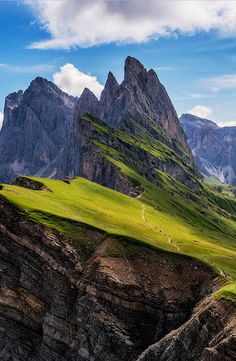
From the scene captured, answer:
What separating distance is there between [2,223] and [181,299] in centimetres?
3629

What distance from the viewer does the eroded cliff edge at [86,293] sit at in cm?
6712

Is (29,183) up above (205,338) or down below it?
above

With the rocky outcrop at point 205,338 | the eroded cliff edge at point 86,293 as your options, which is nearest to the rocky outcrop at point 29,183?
the eroded cliff edge at point 86,293

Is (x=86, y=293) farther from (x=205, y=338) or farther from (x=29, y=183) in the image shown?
(x=29, y=183)

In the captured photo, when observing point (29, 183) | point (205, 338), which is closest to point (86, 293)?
point (205, 338)

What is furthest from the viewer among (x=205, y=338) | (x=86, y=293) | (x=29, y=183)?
(x=29, y=183)

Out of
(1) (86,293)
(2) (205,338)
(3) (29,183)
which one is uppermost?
(3) (29,183)

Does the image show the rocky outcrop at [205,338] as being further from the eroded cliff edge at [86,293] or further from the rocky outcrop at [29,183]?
the rocky outcrop at [29,183]

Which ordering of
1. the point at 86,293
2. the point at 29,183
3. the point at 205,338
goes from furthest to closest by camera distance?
the point at 29,183 → the point at 86,293 → the point at 205,338

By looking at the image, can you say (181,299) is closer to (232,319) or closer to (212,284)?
(212,284)

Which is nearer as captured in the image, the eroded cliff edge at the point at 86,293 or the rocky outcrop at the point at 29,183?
the eroded cliff edge at the point at 86,293

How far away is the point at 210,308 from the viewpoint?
51406 mm

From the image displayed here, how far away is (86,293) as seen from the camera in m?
71.9

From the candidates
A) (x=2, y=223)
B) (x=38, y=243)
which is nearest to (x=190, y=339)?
(x=38, y=243)
